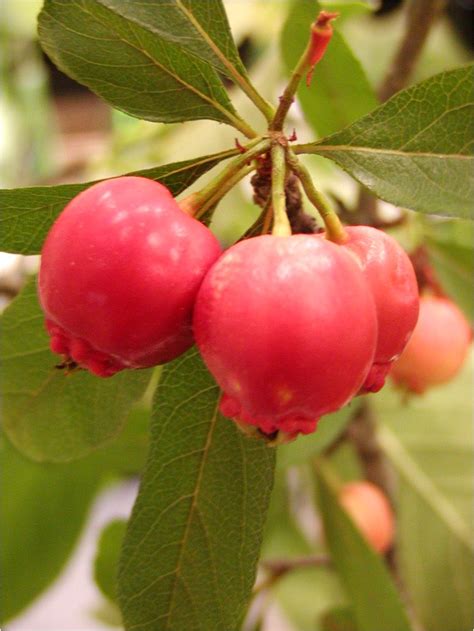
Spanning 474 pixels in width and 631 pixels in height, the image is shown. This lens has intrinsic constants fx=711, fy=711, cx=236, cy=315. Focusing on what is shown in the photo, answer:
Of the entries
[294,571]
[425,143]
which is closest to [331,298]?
[425,143]

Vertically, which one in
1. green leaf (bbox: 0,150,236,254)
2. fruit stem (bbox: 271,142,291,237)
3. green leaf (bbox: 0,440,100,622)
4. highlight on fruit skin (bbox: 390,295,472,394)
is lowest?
green leaf (bbox: 0,440,100,622)

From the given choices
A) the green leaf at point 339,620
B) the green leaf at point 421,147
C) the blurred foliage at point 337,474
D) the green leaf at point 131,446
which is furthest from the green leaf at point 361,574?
the green leaf at point 421,147

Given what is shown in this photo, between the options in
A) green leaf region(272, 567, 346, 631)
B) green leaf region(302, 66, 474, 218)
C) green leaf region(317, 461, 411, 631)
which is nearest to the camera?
green leaf region(302, 66, 474, 218)

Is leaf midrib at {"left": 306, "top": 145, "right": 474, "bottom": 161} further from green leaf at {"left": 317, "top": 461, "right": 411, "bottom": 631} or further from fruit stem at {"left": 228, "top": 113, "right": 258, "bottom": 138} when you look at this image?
green leaf at {"left": 317, "top": 461, "right": 411, "bottom": 631}

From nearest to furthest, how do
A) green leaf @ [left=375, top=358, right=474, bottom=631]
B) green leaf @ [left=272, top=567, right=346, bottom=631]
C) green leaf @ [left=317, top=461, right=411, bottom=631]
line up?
green leaf @ [left=317, top=461, right=411, bottom=631] < green leaf @ [left=375, top=358, right=474, bottom=631] < green leaf @ [left=272, top=567, right=346, bottom=631]

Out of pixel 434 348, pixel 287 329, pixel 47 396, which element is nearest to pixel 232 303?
pixel 287 329

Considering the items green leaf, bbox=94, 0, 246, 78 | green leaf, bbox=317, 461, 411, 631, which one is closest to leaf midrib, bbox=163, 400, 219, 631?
green leaf, bbox=94, 0, 246, 78

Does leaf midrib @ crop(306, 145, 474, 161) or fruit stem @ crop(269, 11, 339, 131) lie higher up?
fruit stem @ crop(269, 11, 339, 131)

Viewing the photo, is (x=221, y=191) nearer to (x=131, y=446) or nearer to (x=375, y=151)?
(x=375, y=151)
